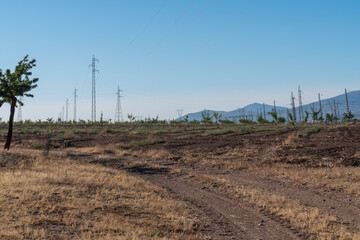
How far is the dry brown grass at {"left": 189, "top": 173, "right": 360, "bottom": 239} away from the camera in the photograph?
788 centimetres

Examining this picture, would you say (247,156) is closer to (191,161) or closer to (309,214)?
(191,161)

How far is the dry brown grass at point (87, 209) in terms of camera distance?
729 centimetres

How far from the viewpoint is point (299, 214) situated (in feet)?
29.9

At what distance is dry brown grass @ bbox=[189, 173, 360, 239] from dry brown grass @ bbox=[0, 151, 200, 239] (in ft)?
8.12

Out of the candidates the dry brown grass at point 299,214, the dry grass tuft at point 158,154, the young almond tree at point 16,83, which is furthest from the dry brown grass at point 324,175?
the young almond tree at point 16,83

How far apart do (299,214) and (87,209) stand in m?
5.71

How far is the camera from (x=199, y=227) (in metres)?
8.25

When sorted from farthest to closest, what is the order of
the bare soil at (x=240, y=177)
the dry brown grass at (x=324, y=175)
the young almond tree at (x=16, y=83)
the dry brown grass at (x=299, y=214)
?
the young almond tree at (x=16, y=83), the dry brown grass at (x=324, y=175), the bare soil at (x=240, y=177), the dry brown grass at (x=299, y=214)

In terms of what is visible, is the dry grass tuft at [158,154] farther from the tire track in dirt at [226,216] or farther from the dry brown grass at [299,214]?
the dry brown grass at [299,214]

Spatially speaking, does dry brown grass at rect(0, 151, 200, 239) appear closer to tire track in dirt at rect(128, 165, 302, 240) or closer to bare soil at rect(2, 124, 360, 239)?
tire track in dirt at rect(128, 165, 302, 240)

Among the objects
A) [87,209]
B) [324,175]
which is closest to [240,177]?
[324,175]

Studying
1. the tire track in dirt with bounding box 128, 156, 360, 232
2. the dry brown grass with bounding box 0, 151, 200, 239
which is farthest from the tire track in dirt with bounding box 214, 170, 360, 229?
the dry brown grass with bounding box 0, 151, 200, 239

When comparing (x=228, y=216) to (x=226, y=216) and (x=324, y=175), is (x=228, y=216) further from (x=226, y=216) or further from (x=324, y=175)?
(x=324, y=175)

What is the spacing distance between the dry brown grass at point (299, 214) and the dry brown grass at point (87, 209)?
2474mm
